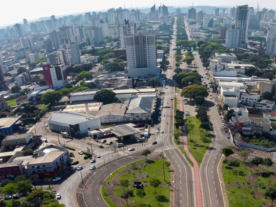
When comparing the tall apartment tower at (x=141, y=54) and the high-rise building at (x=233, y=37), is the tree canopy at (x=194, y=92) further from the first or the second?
the high-rise building at (x=233, y=37)

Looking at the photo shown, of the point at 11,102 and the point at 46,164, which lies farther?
the point at 11,102

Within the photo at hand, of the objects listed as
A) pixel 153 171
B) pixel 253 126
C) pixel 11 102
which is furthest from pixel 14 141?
pixel 253 126

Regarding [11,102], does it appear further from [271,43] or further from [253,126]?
[271,43]

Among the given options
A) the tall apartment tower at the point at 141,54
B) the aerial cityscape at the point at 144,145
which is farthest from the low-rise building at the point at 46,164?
the tall apartment tower at the point at 141,54

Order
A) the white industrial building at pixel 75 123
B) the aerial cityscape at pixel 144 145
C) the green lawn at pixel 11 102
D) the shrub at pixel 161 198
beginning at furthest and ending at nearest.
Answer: the green lawn at pixel 11 102, the white industrial building at pixel 75 123, the aerial cityscape at pixel 144 145, the shrub at pixel 161 198

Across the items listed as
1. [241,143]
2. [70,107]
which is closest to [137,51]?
[70,107]

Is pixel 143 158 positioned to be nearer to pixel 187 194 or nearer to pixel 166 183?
pixel 166 183
